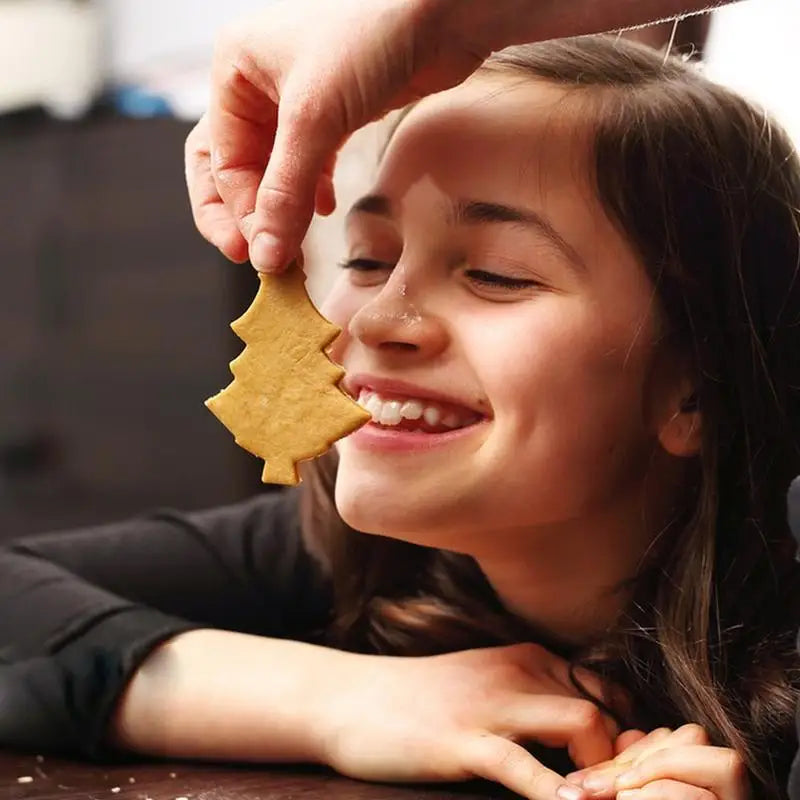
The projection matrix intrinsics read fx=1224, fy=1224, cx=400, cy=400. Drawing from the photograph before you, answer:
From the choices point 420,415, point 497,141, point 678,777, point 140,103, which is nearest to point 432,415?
point 420,415

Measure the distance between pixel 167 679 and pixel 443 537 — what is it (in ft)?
0.83

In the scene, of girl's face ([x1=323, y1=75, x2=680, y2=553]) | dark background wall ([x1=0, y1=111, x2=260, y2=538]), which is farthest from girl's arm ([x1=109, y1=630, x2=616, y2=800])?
dark background wall ([x1=0, y1=111, x2=260, y2=538])

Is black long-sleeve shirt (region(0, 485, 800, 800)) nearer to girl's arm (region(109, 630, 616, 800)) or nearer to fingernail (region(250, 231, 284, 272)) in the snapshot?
girl's arm (region(109, 630, 616, 800))

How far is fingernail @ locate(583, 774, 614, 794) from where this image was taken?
0.79m

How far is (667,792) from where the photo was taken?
0.75m

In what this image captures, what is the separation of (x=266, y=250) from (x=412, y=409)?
0.62 ft

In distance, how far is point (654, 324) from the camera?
3.20 feet

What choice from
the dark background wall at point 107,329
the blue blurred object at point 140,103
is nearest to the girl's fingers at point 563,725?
the dark background wall at point 107,329

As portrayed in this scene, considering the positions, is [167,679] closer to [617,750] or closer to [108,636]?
[108,636]

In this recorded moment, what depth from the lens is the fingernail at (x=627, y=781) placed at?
781 millimetres

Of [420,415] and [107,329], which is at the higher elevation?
[420,415]

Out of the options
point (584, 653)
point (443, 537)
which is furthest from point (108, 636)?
point (584, 653)

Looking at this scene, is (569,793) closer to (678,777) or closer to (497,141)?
(678,777)

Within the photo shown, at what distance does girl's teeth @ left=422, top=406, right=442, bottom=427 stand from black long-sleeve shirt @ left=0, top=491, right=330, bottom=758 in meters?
0.28
